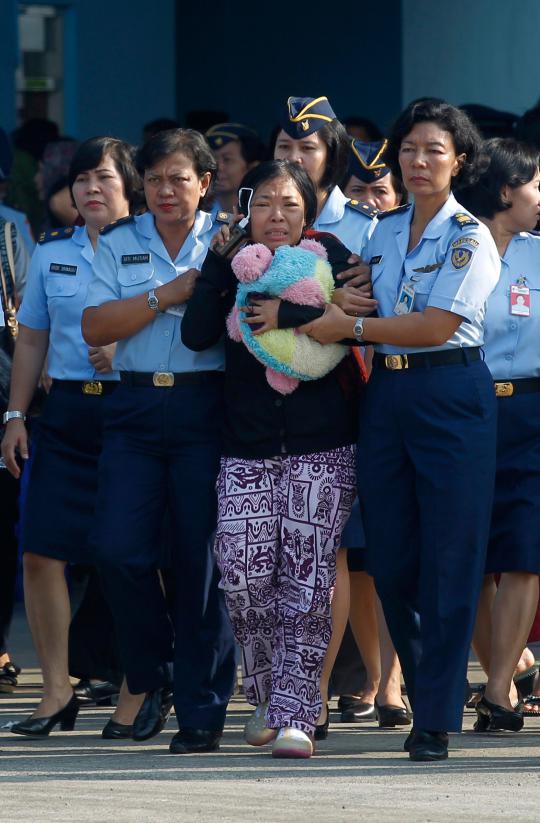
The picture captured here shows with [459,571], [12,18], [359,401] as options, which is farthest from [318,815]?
[12,18]

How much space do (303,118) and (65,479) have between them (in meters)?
1.40

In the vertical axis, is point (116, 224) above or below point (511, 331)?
above

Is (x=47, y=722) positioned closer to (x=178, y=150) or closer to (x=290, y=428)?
(x=290, y=428)

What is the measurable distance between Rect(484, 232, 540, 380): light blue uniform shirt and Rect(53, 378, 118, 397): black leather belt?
121 centimetres

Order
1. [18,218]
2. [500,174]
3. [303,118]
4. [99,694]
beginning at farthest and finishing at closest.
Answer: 1. [18,218]
2. [99,694]
3. [500,174]
4. [303,118]

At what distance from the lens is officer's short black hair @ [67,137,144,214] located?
6.31 meters

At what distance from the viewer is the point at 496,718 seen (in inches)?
237

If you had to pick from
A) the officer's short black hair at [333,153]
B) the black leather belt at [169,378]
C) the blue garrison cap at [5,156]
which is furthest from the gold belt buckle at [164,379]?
the blue garrison cap at [5,156]

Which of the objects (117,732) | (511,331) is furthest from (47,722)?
(511,331)

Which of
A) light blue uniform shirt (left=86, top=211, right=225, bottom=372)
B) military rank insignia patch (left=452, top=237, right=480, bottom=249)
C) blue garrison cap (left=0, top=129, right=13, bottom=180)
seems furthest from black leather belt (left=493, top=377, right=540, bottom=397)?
blue garrison cap (left=0, top=129, right=13, bottom=180)

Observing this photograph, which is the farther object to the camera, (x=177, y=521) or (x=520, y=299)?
(x=520, y=299)

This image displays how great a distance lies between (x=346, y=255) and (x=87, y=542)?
118 centimetres

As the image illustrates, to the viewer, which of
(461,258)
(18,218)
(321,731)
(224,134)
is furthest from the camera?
(18,218)

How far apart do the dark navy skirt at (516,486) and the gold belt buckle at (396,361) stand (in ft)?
2.33
